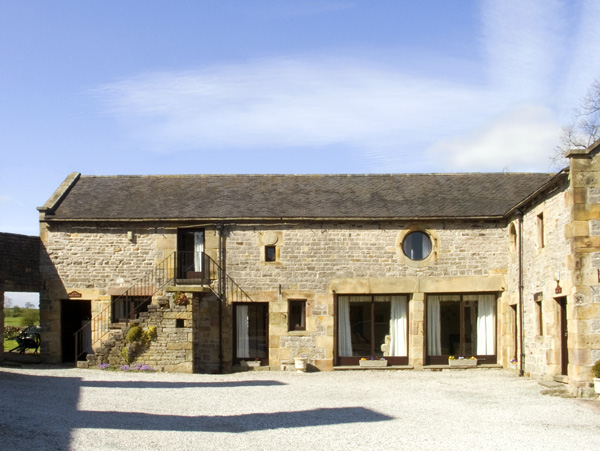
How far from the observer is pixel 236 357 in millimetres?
20844

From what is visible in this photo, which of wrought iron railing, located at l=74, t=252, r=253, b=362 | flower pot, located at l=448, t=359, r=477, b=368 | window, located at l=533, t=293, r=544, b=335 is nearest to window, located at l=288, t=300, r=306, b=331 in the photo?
wrought iron railing, located at l=74, t=252, r=253, b=362

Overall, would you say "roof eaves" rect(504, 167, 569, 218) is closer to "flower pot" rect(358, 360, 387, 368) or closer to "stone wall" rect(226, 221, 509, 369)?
"stone wall" rect(226, 221, 509, 369)

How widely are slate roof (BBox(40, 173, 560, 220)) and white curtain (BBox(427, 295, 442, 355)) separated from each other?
2.38 metres

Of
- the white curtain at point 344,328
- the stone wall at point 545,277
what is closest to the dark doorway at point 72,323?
the white curtain at point 344,328

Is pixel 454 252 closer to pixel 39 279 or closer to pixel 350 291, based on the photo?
pixel 350 291

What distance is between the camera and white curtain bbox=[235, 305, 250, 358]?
2088 centimetres

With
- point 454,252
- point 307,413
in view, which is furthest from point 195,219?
point 307,413

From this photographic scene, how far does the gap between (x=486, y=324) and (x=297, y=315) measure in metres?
5.13

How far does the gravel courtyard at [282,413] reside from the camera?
10375 mm

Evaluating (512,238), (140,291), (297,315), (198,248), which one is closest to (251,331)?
(297,315)

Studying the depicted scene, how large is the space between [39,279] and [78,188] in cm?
320

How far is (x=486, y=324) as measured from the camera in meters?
21.0

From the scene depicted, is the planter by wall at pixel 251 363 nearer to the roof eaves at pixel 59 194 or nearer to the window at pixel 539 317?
the roof eaves at pixel 59 194

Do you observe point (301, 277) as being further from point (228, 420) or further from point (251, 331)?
point (228, 420)
